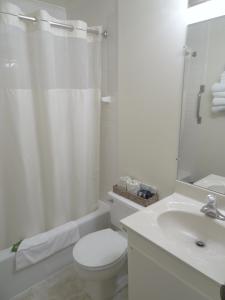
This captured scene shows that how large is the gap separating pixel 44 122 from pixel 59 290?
52.0 inches

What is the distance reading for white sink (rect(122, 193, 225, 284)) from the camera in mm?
1005

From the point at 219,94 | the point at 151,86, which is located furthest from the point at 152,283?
the point at 151,86

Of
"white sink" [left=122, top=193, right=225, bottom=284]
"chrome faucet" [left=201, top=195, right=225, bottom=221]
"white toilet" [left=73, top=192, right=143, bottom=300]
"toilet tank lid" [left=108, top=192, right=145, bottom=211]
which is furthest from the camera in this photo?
"toilet tank lid" [left=108, top=192, right=145, bottom=211]

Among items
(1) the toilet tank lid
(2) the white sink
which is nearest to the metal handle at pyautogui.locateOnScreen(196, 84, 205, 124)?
(2) the white sink

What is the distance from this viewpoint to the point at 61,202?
1.87m

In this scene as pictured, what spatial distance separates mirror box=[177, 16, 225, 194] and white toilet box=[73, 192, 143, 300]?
530 millimetres

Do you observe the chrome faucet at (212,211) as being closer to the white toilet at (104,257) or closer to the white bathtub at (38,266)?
the white toilet at (104,257)

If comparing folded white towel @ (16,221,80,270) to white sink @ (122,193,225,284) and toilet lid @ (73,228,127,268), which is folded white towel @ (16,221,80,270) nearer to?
toilet lid @ (73,228,127,268)

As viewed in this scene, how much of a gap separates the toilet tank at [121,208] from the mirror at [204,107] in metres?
0.46

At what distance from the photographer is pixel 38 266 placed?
1.71 metres

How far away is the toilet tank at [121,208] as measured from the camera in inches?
63.6

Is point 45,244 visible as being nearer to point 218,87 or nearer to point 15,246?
point 15,246

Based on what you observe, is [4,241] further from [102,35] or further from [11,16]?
[102,35]

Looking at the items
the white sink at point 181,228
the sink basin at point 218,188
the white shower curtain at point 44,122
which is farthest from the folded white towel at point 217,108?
the white shower curtain at point 44,122
